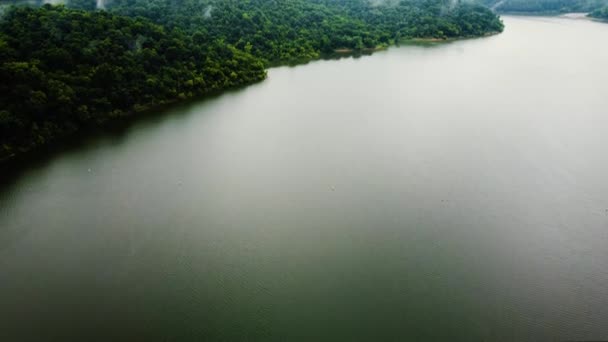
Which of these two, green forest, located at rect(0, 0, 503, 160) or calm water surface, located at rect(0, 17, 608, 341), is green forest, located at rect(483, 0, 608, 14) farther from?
calm water surface, located at rect(0, 17, 608, 341)

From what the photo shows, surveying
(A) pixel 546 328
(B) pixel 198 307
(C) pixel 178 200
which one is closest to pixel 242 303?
(B) pixel 198 307

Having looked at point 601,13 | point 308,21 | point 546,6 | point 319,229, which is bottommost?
point 319,229

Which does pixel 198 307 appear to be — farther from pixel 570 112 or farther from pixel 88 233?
pixel 570 112

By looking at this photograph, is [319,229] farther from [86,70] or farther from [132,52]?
[132,52]

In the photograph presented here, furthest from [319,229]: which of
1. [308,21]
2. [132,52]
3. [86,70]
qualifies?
[308,21]

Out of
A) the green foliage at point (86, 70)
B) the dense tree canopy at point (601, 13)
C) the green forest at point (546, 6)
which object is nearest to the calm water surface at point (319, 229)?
the green foliage at point (86, 70)

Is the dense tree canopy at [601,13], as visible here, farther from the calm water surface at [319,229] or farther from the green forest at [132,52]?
the calm water surface at [319,229]
